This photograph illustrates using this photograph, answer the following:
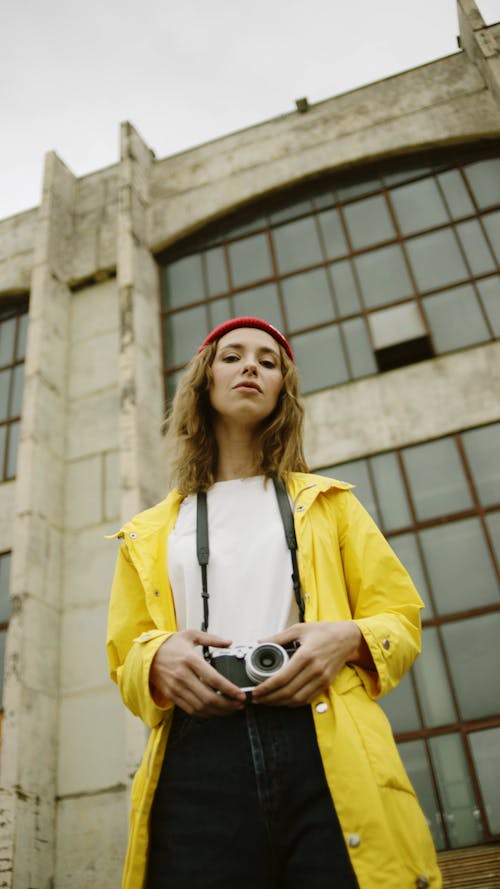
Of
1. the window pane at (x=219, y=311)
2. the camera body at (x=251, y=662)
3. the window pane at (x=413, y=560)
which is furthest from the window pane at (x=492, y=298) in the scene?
the camera body at (x=251, y=662)

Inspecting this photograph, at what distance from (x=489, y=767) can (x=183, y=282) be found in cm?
668

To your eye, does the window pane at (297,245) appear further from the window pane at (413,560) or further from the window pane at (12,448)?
the window pane at (12,448)

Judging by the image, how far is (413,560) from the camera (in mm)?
6203

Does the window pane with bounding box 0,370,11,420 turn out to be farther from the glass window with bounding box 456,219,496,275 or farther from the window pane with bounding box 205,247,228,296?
the glass window with bounding box 456,219,496,275

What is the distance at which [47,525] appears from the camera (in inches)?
282

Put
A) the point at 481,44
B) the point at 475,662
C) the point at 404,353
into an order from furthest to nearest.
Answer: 1. the point at 481,44
2. the point at 404,353
3. the point at 475,662

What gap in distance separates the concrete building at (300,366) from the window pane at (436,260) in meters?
0.02

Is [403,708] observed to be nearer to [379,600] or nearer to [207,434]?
[207,434]

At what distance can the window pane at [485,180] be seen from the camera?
771cm

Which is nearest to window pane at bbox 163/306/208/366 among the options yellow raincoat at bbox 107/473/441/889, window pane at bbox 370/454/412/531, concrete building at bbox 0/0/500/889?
concrete building at bbox 0/0/500/889

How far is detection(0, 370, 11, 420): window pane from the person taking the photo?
9031 millimetres

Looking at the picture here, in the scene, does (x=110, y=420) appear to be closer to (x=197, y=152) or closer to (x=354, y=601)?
(x=197, y=152)

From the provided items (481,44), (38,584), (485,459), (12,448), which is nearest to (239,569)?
(485,459)

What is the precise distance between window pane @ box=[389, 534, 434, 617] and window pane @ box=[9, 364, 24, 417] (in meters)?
5.48
